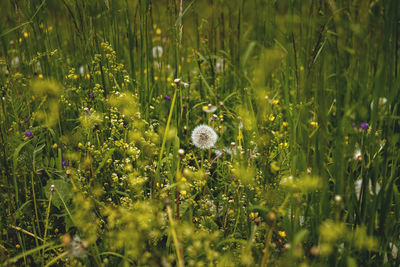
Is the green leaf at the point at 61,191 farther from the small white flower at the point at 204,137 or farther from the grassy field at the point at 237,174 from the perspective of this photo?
the small white flower at the point at 204,137

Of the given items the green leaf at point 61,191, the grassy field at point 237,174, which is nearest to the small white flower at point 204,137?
the grassy field at point 237,174

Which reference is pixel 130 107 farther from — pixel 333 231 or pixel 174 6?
pixel 333 231

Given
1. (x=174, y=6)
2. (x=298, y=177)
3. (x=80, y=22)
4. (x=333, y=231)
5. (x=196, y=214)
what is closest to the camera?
(x=333, y=231)

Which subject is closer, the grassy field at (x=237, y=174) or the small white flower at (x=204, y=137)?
the grassy field at (x=237, y=174)

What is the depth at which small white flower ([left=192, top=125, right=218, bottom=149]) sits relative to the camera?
139 cm

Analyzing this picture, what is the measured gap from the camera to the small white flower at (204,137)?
1.39 metres

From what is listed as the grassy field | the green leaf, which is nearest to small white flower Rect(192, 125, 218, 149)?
the grassy field

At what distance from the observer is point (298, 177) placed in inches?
44.4

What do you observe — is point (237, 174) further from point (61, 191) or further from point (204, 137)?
point (61, 191)

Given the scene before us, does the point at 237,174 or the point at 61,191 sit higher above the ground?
the point at 237,174

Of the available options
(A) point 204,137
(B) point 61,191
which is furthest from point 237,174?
(B) point 61,191

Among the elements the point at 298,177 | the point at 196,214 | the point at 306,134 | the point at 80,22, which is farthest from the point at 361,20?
the point at 80,22

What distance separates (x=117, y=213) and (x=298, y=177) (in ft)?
1.93

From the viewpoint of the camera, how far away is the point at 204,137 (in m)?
1.41
